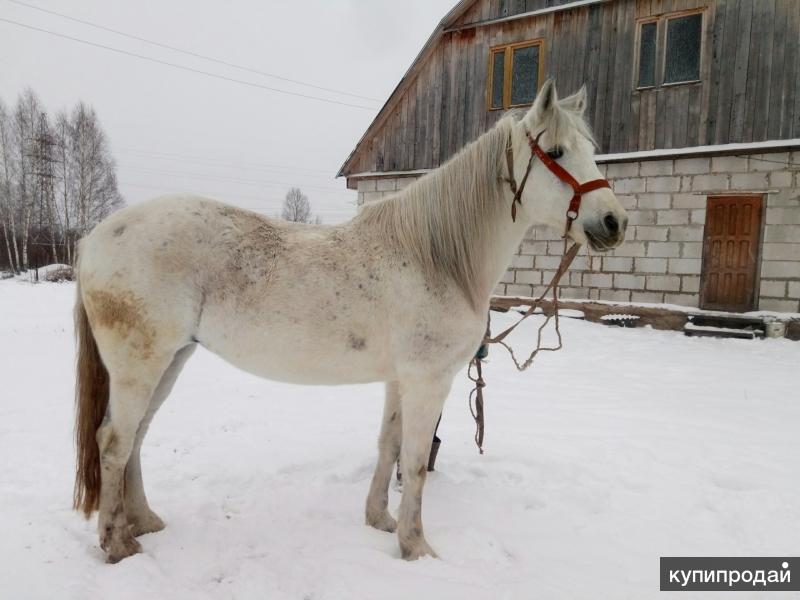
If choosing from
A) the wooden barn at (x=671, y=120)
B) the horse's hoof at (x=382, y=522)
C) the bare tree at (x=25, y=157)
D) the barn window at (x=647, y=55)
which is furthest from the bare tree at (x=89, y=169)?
the horse's hoof at (x=382, y=522)

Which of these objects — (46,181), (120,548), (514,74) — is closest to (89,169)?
(46,181)

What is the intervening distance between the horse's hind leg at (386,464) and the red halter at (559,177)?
1287 millimetres

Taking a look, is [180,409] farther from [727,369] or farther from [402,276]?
[727,369]

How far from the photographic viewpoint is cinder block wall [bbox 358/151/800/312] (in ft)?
26.0

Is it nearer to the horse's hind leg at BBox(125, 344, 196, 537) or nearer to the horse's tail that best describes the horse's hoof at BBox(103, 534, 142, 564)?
the horse's hind leg at BBox(125, 344, 196, 537)

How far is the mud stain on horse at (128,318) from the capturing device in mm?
2137

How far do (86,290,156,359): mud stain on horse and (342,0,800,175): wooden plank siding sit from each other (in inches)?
367

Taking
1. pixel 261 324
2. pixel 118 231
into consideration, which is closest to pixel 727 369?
pixel 261 324

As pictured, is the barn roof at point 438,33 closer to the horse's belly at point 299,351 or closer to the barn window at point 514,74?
the barn window at point 514,74

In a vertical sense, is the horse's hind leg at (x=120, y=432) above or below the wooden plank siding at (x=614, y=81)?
below

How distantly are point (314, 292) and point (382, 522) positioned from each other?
1.46 meters

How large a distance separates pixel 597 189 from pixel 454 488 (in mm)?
2128

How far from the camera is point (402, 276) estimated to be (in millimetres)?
2314

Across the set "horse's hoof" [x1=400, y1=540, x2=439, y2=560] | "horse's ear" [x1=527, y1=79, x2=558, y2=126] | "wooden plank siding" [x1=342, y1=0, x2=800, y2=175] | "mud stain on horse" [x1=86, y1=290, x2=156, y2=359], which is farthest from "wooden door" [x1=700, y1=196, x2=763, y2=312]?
"mud stain on horse" [x1=86, y1=290, x2=156, y2=359]
